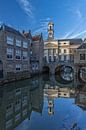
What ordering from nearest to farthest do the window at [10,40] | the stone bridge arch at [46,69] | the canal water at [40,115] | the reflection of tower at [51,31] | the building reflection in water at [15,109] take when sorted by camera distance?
the canal water at [40,115] < the building reflection in water at [15,109] < the window at [10,40] < the stone bridge arch at [46,69] < the reflection of tower at [51,31]

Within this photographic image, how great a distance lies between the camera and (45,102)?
56.1ft

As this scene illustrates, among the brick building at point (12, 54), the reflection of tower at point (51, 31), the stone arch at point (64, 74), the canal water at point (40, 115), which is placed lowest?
the canal water at point (40, 115)

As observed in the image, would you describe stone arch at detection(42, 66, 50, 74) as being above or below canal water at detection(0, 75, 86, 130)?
above

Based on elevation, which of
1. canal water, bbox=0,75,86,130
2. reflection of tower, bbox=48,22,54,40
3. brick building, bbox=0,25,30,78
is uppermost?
reflection of tower, bbox=48,22,54,40

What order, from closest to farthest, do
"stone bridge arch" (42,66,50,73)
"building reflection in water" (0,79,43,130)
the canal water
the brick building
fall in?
the canal water, "building reflection in water" (0,79,43,130), the brick building, "stone bridge arch" (42,66,50,73)

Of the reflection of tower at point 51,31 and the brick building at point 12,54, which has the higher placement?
the reflection of tower at point 51,31

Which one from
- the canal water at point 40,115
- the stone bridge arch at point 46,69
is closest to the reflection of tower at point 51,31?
the stone bridge arch at point 46,69

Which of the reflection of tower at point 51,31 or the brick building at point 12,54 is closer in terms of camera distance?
the brick building at point 12,54

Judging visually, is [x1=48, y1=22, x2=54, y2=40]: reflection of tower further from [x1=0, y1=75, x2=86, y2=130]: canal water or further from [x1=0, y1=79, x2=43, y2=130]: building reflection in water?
[x1=0, y1=75, x2=86, y2=130]: canal water

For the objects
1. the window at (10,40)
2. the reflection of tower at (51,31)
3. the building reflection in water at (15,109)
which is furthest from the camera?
the reflection of tower at (51,31)

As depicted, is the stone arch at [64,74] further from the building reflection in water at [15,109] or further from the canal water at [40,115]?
the canal water at [40,115]

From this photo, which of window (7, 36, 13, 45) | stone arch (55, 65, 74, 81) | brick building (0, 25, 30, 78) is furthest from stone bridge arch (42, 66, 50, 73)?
window (7, 36, 13, 45)

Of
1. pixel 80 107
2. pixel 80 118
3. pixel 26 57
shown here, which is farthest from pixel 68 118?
pixel 26 57

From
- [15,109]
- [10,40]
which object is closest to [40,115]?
[15,109]
